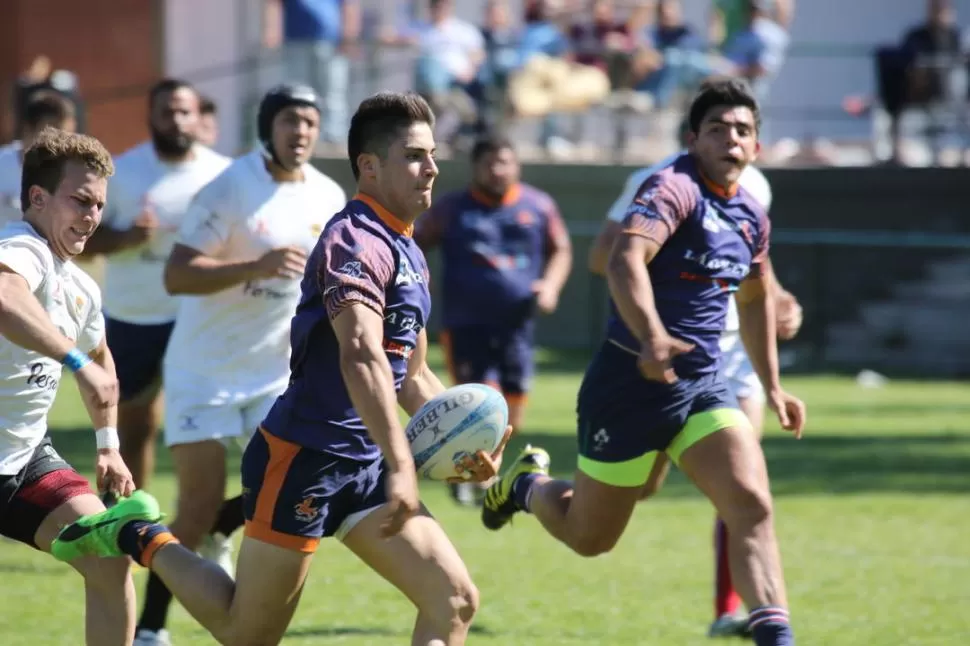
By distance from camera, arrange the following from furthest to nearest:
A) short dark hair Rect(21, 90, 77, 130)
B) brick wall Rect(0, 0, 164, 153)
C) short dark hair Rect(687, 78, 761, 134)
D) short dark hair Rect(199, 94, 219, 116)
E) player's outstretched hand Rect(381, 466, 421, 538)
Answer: brick wall Rect(0, 0, 164, 153) → short dark hair Rect(199, 94, 219, 116) → short dark hair Rect(21, 90, 77, 130) → short dark hair Rect(687, 78, 761, 134) → player's outstretched hand Rect(381, 466, 421, 538)

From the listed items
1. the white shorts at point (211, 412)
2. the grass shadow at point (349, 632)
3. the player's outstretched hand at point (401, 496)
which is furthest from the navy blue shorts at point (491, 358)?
the player's outstretched hand at point (401, 496)

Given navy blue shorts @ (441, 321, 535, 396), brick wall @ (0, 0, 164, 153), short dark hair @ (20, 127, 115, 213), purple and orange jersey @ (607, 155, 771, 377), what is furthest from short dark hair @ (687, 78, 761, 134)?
brick wall @ (0, 0, 164, 153)

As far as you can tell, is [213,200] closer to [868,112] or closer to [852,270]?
[852,270]

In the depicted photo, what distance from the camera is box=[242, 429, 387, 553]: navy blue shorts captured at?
5.57 meters

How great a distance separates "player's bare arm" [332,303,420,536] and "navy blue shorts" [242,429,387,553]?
1.27ft

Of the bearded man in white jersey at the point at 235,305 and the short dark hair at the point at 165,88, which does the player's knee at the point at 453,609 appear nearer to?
the bearded man in white jersey at the point at 235,305

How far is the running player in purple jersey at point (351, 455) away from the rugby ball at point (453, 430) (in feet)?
0.22

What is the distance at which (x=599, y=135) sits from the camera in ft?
75.5

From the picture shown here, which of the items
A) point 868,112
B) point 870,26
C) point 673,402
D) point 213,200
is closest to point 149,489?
point 213,200

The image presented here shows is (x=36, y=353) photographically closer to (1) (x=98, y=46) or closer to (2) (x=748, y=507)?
(2) (x=748, y=507)

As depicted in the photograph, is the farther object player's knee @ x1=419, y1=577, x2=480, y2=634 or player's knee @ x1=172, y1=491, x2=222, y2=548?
player's knee @ x1=172, y1=491, x2=222, y2=548

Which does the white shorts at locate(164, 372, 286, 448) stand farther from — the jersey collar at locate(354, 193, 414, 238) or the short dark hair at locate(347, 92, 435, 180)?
the short dark hair at locate(347, 92, 435, 180)

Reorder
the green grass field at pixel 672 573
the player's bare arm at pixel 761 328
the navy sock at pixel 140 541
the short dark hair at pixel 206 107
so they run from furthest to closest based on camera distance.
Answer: the short dark hair at pixel 206 107 → the green grass field at pixel 672 573 → the player's bare arm at pixel 761 328 → the navy sock at pixel 140 541

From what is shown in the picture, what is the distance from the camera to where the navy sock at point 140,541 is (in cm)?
584
